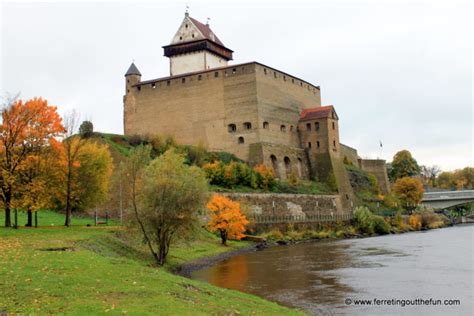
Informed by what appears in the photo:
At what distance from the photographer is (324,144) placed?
5650 cm

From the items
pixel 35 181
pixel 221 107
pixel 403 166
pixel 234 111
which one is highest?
pixel 221 107

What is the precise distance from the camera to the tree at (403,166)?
270 feet

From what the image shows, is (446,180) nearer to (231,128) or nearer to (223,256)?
(231,128)

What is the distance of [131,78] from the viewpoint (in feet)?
192

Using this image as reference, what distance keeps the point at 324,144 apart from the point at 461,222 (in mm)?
27689

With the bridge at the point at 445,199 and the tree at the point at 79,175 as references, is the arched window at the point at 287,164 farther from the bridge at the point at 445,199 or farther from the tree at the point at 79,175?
the tree at the point at 79,175

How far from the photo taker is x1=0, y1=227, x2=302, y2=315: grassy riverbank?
9812 millimetres

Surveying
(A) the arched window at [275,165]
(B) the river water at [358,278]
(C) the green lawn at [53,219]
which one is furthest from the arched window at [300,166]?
(C) the green lawn at [53,219]

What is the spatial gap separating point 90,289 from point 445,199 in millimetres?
65200

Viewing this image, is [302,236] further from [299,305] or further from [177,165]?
[299,305]

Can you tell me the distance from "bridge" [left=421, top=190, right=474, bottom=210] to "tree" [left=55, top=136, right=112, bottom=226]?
51640 mm

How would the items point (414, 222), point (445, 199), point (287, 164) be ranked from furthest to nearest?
1. point (445, 199)
2. point (287, 164)
3. point (414, 222)

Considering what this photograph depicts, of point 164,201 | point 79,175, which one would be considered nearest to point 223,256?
point 164,201

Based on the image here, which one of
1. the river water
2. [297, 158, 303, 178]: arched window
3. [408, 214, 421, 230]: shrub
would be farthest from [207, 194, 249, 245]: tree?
[408, 214, 421, 230]: shrub
